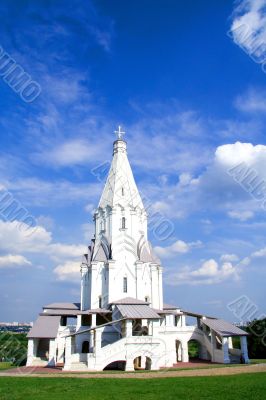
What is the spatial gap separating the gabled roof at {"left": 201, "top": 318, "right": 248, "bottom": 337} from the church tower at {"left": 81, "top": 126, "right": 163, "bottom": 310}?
505 centimetres

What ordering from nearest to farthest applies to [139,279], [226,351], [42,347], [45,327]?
[226,351] → [45,327] → [42,347] → [139,279]

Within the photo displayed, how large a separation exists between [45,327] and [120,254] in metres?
9.28

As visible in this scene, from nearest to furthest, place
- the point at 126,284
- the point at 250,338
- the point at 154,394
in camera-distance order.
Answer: the point at 154,394, the point at 126,284, the point at 250,338

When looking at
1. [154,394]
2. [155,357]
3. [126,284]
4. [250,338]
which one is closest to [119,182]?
[126,284]

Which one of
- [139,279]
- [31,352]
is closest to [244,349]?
[139,279]

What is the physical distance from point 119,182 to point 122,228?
5.14m

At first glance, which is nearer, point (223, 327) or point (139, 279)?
point (223, 327)

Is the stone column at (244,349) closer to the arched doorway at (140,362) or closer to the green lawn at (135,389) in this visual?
the arched doorway at (140,362)

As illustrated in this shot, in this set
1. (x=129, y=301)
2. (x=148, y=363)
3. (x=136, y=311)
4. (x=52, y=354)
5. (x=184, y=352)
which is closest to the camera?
(x=148, y=363)

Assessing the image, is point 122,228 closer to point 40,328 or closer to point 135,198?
point 135,198

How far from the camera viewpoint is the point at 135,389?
1502 cm

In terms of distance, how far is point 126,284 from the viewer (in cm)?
3319

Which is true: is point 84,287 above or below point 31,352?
above

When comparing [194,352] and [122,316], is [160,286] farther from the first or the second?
[194,352]
